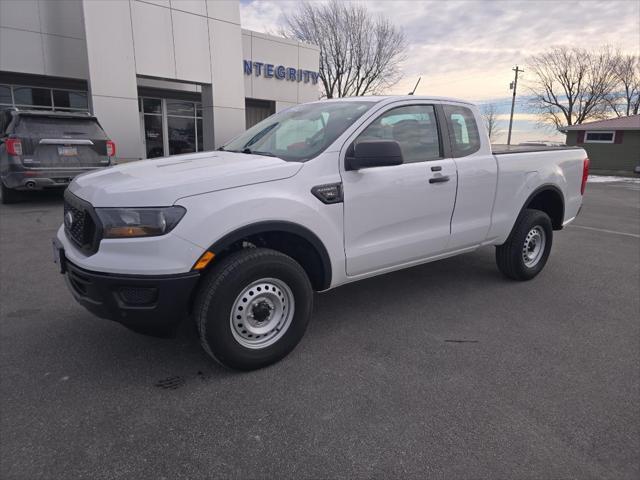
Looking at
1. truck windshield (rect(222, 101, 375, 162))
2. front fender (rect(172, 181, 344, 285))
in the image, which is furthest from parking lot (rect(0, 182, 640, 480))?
truck windshield (rect(222, 101, 375, 162))

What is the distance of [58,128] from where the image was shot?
8.83 metres

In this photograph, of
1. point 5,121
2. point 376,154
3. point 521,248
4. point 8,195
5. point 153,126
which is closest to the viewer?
point 376,154

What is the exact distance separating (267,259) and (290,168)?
0.65 meters

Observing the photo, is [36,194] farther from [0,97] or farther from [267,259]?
[267,259]

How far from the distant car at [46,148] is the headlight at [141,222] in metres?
7.18

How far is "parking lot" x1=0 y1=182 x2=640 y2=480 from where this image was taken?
224 cm

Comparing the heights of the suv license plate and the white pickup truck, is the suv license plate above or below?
above

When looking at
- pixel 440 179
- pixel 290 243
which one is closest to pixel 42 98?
pixel 290 243

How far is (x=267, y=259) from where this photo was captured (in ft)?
9.55

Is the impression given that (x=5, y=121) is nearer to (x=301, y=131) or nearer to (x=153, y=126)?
(x=301, y=131)

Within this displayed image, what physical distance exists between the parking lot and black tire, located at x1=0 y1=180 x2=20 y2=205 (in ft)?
20.1

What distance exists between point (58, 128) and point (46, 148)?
489 mm

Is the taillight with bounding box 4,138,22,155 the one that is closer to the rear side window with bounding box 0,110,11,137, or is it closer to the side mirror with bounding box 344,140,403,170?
the rear side window with bounding box 0,110,11,137

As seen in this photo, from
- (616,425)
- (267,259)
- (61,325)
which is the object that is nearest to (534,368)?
(616,425)
